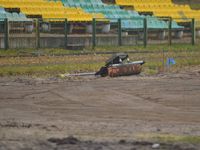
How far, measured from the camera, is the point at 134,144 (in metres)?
10.7

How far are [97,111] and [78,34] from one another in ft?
71.5

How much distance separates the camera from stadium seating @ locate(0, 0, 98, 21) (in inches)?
1539

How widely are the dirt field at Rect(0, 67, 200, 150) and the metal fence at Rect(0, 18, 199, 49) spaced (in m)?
10.8

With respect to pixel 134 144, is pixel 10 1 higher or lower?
higher

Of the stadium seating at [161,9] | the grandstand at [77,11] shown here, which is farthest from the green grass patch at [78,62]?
the stadium seating at [161,9]

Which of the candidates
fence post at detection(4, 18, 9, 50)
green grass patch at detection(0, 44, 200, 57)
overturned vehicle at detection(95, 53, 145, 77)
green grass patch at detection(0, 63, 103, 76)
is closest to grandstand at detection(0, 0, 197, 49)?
fence post at detection(4, 18, 9, 50)

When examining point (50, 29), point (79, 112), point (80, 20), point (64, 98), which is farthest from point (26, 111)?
point (80, 20)

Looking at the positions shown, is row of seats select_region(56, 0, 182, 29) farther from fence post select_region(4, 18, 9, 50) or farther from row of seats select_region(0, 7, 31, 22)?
fence post select_region(4, 18, 9, 50)

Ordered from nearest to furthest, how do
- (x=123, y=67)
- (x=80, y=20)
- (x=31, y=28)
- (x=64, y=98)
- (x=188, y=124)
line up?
(x=188, y=124) → (x=64, y=98) → (x=123, y=67) → (x=31, y=28) → (x=80, y=20)

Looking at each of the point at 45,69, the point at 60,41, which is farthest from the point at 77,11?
the point at 45,69

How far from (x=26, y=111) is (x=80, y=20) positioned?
2468cm

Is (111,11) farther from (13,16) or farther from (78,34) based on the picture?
(13,16)

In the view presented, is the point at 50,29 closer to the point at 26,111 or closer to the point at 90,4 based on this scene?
the point at 90,4

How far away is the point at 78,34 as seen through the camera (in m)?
36.7
